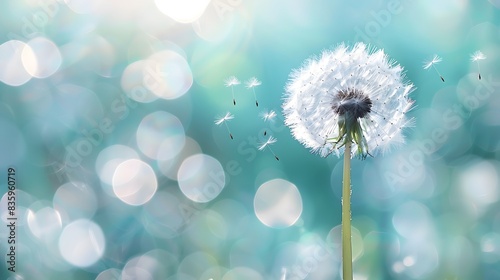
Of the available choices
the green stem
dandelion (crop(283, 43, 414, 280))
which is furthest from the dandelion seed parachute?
the green stem

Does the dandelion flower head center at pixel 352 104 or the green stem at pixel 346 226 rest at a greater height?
the dandelion flower head center at pixel 352 104

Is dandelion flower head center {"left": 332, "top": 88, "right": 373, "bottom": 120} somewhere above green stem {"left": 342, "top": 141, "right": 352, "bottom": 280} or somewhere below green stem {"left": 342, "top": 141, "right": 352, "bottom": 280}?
above

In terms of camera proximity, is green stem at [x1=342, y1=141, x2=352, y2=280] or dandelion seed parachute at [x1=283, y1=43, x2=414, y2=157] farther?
dandelion seed parachute at [x1=283, y1=43, x2=414, y2=157]

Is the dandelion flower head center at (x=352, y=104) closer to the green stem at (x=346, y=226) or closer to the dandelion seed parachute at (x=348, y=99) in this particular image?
the dandelion seed parachute at (x=348, y=99)

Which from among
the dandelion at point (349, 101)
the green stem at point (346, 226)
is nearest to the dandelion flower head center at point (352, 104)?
the dandelion at point (349, 101)

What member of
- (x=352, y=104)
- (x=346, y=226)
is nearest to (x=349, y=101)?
(x=352, y=104)

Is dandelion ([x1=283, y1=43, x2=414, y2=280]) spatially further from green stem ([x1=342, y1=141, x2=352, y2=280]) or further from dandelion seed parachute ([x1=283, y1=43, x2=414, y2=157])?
green stem ([x1=342, y1=141, x2=352, y2=280])

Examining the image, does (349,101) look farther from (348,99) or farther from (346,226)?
(346,226)

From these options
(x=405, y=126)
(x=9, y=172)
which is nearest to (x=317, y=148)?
(x=405, y=126)
